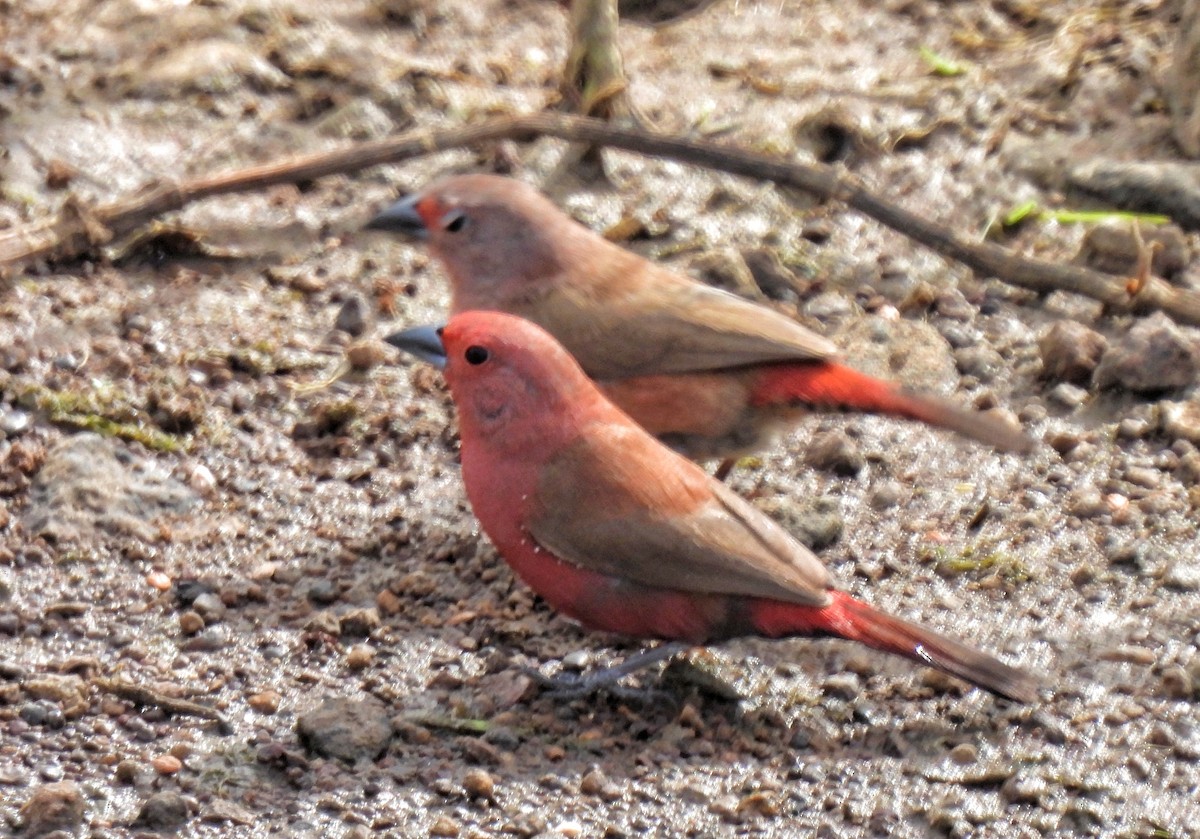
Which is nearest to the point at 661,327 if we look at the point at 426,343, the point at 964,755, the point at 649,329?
the point at 649,329

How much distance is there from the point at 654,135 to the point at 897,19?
7.53ft

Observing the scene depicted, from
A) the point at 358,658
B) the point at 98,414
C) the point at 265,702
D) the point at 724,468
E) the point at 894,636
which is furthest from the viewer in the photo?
the point at 724,468

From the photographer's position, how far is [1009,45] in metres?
8.33

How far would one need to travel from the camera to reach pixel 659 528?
4.63 m

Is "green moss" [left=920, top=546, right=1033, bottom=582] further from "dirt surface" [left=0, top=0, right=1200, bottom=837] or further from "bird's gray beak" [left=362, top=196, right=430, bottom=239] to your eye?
"bird's gray beak" [left=362, top=196, right=430, bottom=239]

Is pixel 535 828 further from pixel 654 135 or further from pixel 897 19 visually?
pixel 897 19

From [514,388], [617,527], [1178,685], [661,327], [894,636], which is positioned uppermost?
[514,388]

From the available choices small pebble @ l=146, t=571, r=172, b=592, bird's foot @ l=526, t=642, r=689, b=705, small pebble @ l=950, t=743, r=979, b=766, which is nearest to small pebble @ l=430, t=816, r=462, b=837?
bird's foot @ l=526, t=642, r=689, b=705

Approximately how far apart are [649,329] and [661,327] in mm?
39

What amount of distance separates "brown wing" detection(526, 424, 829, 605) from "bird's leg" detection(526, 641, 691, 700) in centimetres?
18

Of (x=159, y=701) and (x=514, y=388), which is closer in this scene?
(x=159, y=701)

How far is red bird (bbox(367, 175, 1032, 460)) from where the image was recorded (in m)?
5.47

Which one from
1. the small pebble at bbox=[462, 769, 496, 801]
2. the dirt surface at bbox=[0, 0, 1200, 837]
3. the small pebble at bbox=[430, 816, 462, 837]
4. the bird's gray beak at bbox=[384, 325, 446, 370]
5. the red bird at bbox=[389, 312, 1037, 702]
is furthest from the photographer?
the bird's gray beak at bbox=[384, 325, 446, 370]

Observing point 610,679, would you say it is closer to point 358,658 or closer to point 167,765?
point 358,658
